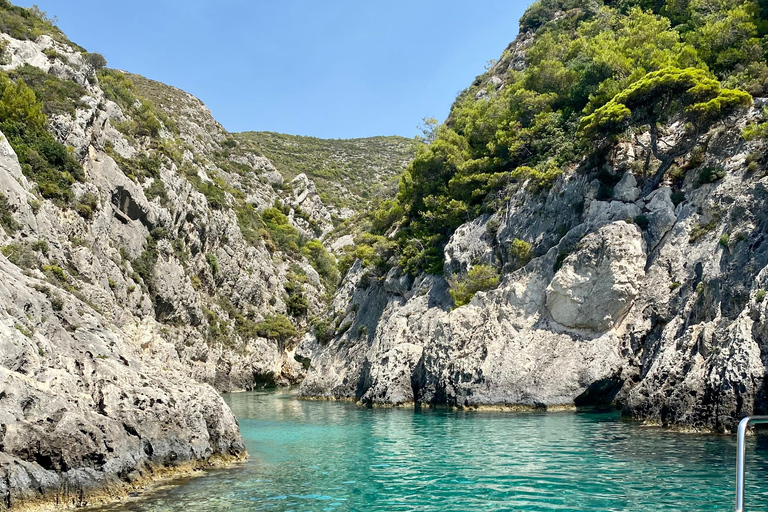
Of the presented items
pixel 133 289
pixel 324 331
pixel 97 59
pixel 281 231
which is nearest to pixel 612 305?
pixel 324 331

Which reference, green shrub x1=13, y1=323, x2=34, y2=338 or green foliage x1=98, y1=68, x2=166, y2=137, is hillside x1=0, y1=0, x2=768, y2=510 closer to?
green shrub x1=13, y1=323, x2=34, y2=338

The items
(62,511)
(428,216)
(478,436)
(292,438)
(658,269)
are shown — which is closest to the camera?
(62,511)

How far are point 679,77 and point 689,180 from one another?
230 inches

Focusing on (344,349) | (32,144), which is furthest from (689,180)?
(32,144)

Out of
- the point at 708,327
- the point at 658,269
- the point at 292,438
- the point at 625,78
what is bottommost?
the point at 292,438

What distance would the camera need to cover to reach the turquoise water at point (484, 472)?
11.4 m

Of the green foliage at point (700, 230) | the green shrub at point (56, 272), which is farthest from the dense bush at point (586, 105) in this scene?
the green shrub at point (56, 272)

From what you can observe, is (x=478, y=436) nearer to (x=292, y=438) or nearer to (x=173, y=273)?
(x=292, y=438)

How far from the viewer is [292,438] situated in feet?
74.3

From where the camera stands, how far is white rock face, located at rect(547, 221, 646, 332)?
95.2 ft

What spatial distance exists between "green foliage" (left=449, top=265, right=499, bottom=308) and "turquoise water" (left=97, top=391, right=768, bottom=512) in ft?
44.4

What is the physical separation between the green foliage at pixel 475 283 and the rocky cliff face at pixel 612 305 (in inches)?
38.5

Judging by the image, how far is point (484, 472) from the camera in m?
14.3

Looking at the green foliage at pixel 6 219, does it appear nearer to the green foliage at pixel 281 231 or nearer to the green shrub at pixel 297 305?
the green shrub at pixel 297 305
